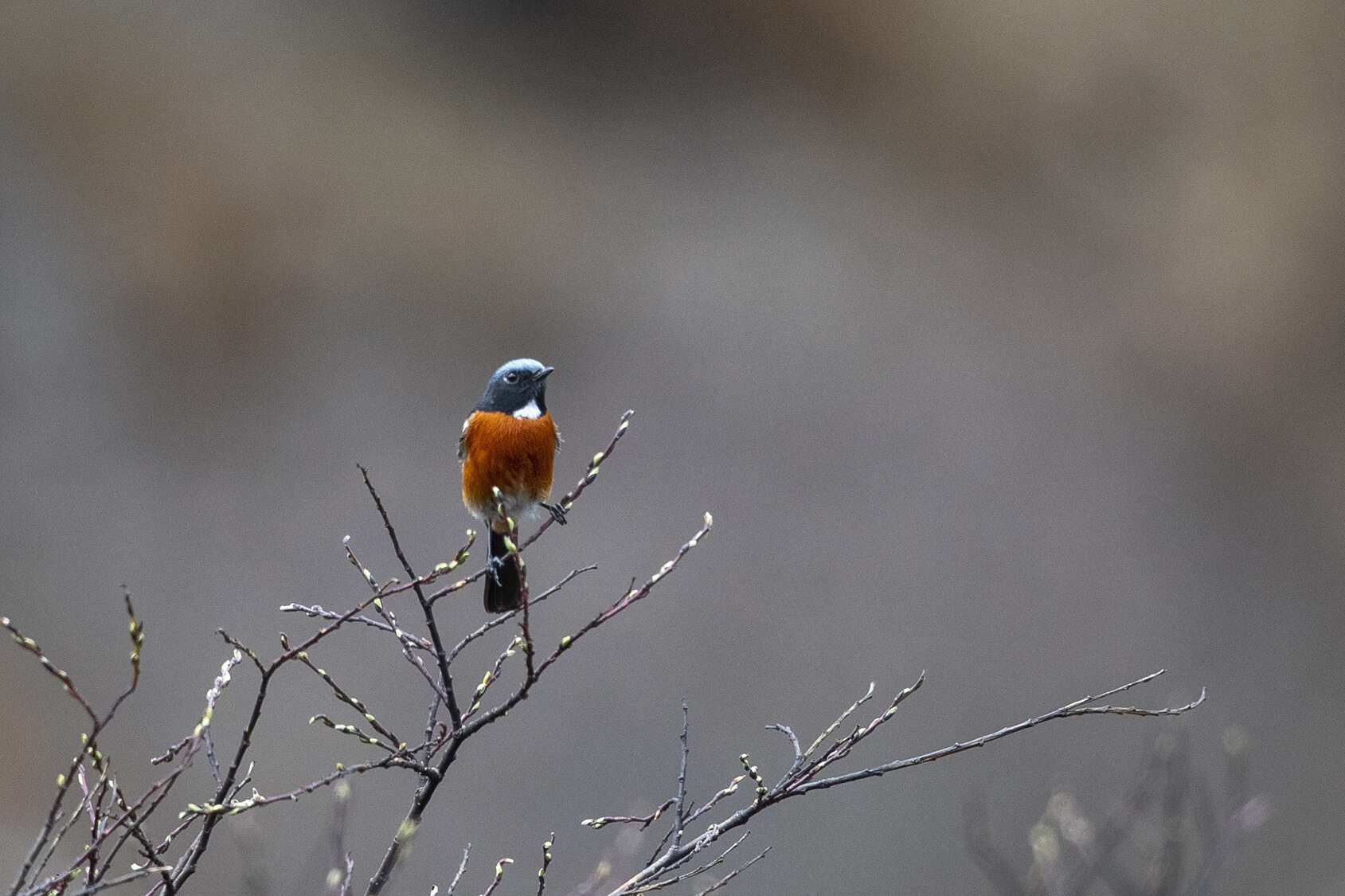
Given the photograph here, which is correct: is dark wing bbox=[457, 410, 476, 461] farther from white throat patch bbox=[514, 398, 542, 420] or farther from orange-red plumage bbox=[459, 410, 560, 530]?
white throat patch bbox=[514, 398, 542, 420]

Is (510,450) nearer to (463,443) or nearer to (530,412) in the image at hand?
(530,412)

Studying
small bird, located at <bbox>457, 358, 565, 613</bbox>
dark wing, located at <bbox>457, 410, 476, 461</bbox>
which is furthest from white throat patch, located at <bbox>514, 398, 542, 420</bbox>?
dark wing, located at <bbox>457, 410, 476, 461</bbox>

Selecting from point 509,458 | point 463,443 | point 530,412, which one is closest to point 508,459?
point 509,458

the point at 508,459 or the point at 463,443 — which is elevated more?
the point at 463,443

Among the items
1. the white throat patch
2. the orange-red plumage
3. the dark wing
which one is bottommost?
the orange-red plumage

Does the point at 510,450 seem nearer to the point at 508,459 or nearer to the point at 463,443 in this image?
the point at 508,459

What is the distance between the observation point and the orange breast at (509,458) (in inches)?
106

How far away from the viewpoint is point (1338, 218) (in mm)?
6285

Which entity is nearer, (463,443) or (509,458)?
(509,458)

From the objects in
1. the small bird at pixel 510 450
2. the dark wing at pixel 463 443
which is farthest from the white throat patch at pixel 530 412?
the dark wing at pixel 463 443

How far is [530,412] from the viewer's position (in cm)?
274

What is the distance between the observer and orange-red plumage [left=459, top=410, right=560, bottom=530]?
2686 mm

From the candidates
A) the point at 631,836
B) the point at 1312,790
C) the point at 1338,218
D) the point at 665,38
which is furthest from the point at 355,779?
the point at 1338,218

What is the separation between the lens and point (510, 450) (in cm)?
268
